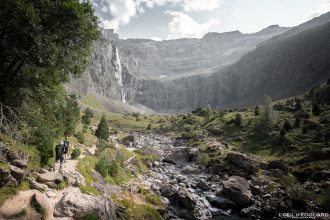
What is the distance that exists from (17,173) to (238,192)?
2799 centimetres

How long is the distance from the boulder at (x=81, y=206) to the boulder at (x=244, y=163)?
33.5 metres

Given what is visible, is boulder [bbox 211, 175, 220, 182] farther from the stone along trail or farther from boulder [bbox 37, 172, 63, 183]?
boulder [bbox 37, 172, 63, 183]

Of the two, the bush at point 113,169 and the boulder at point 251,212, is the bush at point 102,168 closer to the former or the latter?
the bush at point 113,169

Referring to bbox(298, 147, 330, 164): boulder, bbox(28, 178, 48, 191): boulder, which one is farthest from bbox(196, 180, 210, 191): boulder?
bbox(28, 178, 48, 191): boulder

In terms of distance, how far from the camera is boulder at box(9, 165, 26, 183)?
22.1 metres

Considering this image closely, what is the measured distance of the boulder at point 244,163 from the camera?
5272cm

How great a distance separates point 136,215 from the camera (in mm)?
28312

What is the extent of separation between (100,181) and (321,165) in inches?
1612

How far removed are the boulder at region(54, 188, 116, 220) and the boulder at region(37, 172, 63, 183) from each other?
1.60 m

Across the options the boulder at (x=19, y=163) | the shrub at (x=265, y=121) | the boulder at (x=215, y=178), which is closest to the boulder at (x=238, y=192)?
the boulder at (x=215, y=178)

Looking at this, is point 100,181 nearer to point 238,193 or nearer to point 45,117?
point 45,117

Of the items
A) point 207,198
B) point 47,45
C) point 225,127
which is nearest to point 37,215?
point 47,45

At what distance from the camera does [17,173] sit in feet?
72.9

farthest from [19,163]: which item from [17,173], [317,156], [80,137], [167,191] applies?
[317,156]
